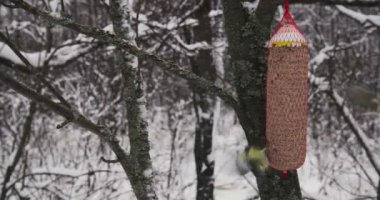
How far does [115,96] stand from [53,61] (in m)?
4.12

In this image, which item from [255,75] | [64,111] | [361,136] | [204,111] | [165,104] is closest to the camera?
[64,111]

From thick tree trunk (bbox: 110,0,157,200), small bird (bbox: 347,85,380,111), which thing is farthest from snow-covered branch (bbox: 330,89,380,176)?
small bird (bbox: 347,85,380,111)

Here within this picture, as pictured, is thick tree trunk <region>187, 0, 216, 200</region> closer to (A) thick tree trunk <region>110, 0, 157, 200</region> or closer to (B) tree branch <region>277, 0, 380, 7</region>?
(B) tree branch <region>277, 0, 380, 7</region>

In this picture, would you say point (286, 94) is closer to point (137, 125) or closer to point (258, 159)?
point (258, 159)

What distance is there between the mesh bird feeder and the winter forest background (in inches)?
3.3

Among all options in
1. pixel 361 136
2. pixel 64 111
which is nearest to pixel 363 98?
pixel 361 136

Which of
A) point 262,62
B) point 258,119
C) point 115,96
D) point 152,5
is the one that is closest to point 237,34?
point 262,62

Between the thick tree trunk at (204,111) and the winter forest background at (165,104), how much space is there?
13 millimetres

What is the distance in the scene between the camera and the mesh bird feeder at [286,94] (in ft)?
5.19

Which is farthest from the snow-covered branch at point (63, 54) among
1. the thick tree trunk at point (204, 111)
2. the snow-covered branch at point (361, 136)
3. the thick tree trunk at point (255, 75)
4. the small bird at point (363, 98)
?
the small bird at point (363, 98)

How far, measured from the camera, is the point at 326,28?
1559cm

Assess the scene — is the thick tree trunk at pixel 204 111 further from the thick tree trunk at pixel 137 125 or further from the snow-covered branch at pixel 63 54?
the thick tree trunk at pixel 137 125

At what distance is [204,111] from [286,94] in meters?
3.23

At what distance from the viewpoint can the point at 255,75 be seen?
5.57ft
